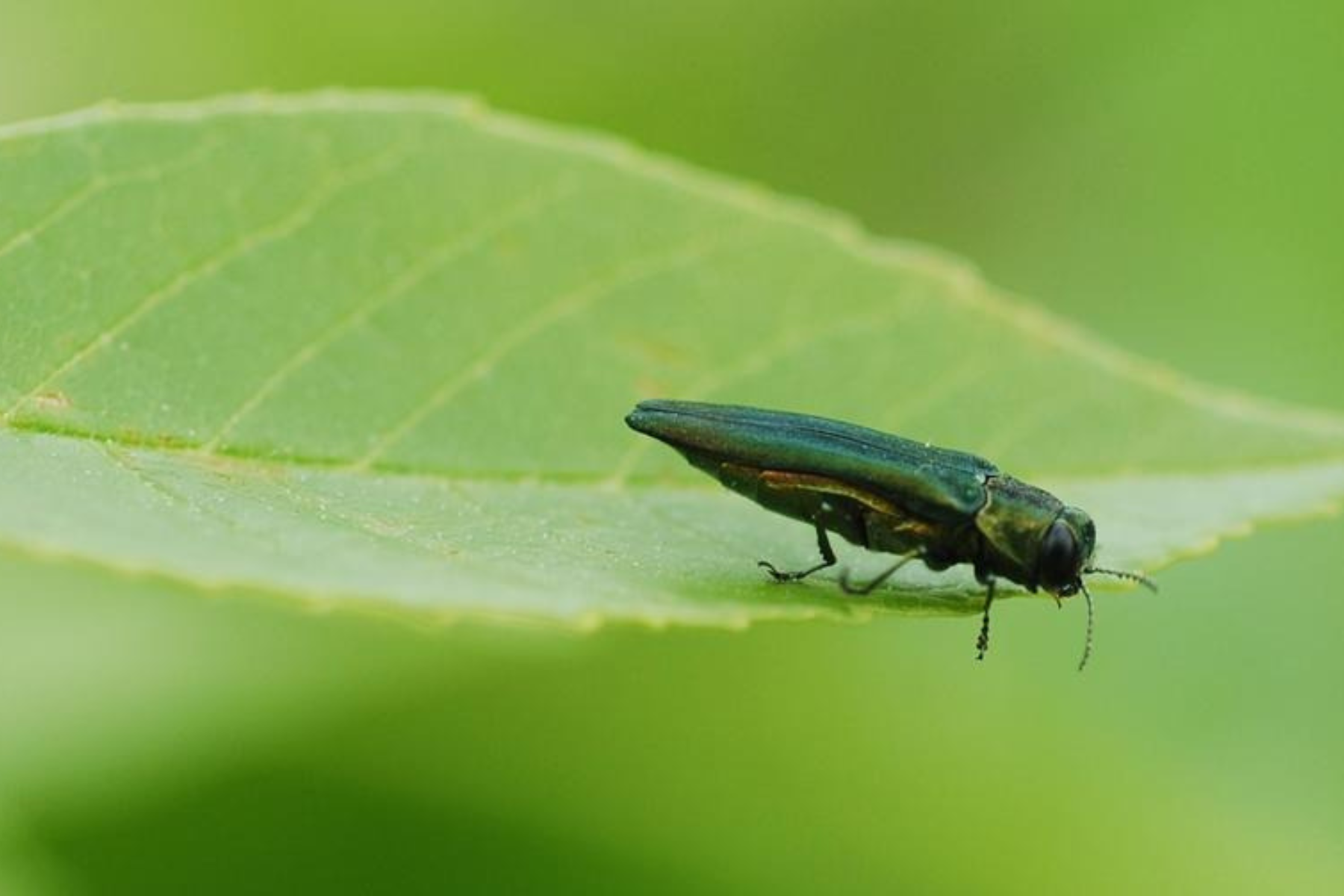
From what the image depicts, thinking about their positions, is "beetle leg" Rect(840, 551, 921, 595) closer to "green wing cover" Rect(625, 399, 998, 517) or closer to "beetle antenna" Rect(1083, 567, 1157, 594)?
"green wing cover" Rect(625, 399, 998, 517)

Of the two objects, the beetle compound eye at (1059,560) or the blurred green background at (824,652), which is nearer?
the beetle compound eye at (1059,560)

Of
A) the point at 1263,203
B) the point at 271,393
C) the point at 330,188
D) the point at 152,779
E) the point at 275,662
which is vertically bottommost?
the point at 152,779

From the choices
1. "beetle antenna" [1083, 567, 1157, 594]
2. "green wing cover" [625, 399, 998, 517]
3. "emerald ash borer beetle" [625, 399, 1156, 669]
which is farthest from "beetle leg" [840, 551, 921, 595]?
"beetle antenna" [1083, 567, 1157, 594]

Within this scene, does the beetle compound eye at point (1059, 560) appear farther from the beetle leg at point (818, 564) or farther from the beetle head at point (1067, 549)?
the beetle leg at point (818, 564)

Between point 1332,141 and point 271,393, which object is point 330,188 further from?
point 1332,141

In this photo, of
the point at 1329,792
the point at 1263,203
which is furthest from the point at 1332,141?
the point at 1329,792

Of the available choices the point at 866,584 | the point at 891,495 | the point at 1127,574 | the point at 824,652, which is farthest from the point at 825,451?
the point at 824,652

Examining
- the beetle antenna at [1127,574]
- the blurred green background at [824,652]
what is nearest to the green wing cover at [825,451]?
the beetle antenna at [1127,574]
